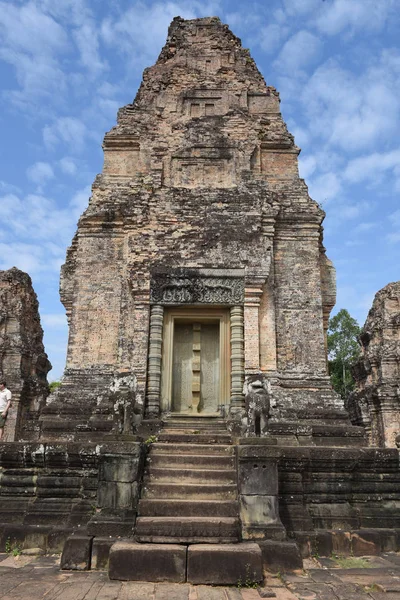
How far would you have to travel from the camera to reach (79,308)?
10.7m

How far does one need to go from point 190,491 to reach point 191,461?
740mm

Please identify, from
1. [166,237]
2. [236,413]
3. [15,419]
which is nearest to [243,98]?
[166,237]

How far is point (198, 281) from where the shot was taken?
10.5 m

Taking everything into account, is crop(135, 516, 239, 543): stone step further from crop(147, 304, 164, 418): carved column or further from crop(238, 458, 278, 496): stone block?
crop(147, 304, 164, 418): carved column

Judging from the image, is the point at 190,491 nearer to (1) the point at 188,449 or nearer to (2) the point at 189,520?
(2) the point at 189,520

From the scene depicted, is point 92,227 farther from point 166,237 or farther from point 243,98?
point 243,98

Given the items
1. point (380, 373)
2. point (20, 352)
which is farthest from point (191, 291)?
point (380, 373)

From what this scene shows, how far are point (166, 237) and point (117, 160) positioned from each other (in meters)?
2.95

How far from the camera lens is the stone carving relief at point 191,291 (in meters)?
10.4

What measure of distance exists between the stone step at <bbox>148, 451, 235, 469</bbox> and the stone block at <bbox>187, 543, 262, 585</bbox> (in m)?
2.01

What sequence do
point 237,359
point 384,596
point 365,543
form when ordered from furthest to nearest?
point 237,359 < point 365,543 < point 384,596

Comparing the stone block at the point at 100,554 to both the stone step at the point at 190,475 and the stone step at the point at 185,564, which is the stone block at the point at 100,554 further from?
the stone step at the point at 190,475

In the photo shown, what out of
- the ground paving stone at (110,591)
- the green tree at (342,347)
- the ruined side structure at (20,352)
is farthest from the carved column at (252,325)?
the green tree at (342,347)

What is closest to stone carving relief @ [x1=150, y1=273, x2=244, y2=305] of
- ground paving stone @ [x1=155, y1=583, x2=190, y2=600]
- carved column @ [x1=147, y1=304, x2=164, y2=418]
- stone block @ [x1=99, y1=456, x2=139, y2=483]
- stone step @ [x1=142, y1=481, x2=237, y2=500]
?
carved column @ [x1=147, y1=304, x2=164, y2=418]
